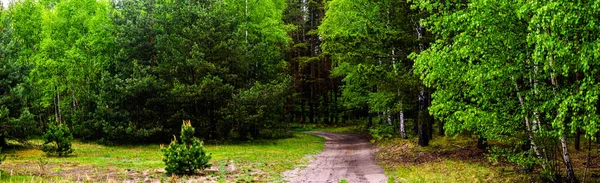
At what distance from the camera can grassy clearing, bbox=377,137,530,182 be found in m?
12.5

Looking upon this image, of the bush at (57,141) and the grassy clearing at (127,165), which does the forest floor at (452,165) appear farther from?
the bush at (57,141)

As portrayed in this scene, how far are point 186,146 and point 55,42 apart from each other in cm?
1909

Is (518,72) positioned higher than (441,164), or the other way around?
(518,72)

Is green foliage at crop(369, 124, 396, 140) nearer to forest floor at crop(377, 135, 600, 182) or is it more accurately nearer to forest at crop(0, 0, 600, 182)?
forest at crop(0, 0, 600, 182)

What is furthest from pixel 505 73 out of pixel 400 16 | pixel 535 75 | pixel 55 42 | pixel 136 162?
pixel 55 42

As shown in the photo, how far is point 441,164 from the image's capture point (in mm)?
15312

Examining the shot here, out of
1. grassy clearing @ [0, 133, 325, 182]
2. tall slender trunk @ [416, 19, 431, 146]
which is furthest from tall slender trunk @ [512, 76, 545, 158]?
grassy clearing @ [0, 133, 325, 182]

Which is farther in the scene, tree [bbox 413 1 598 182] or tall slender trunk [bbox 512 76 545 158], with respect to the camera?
tall slender trunk [bbox 512 76 545 158]

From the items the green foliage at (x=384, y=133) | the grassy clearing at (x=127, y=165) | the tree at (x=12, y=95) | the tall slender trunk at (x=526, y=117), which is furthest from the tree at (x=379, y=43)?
the tree at (x=12, y=95)

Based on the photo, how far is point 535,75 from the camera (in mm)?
9914

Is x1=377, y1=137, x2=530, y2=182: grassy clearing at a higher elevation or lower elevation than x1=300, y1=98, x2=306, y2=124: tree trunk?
lower

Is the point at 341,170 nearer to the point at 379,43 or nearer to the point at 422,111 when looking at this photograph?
the point at 422,111

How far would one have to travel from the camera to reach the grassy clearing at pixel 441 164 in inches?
493

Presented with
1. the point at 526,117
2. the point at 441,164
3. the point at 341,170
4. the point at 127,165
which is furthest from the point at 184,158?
the point at 526,117
